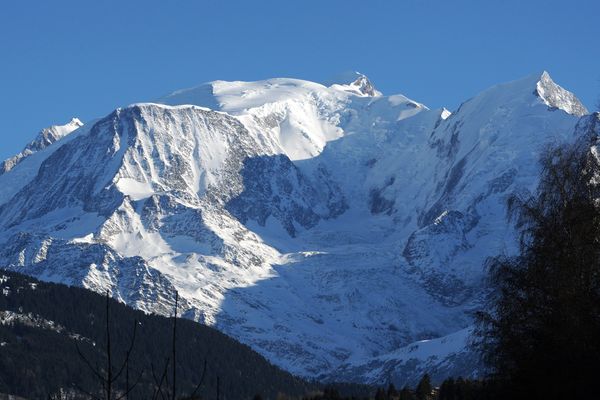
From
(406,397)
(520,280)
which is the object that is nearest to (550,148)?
(520,280)

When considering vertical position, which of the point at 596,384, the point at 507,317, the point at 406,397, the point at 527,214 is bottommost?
the point at 596,384

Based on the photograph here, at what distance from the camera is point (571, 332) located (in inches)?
1766

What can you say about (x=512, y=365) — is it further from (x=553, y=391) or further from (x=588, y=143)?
(x=588, y=143)

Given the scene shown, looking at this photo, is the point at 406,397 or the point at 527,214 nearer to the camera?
the point at 527,214

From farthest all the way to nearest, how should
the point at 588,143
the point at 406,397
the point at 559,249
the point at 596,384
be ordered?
the point at 406,397 → the point at 588,143 → the point at 559,249 → the point at 596,384

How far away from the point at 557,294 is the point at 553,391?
10.5 ft

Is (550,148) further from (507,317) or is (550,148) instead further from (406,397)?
(406,397)

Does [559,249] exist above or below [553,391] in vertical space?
above

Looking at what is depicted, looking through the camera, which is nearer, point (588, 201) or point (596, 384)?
point (596, 384)

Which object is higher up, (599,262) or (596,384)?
(599,262)

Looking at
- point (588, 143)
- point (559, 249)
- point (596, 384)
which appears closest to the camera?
point (596, 384)

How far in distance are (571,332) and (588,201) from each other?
5.72 metres

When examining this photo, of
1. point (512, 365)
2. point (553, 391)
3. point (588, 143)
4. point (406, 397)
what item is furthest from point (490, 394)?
point (406, 397)

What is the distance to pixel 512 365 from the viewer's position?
4825cm
